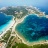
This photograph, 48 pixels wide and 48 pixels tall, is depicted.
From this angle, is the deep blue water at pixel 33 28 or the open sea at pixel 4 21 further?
the open sea at pixel 4 21

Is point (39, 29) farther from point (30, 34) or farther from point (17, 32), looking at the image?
point (17, 32)

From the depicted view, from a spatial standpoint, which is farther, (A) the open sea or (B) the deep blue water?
(A) the open sea

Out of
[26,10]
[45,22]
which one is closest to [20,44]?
[45,22]

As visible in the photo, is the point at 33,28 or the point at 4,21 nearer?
the point at 33,28

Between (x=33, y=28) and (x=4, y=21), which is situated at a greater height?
(x=4, y=21)
